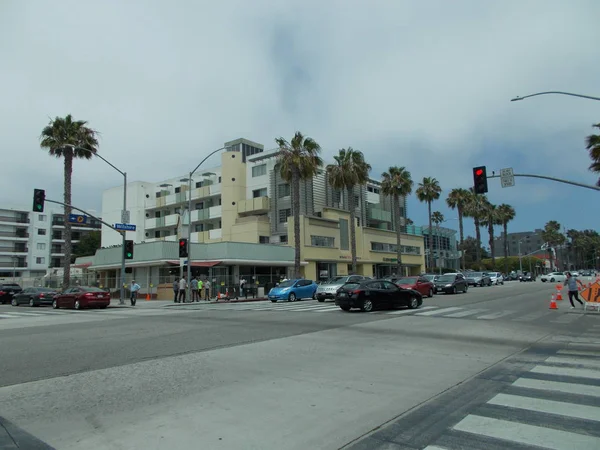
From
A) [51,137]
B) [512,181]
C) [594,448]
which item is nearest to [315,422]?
[594,448]

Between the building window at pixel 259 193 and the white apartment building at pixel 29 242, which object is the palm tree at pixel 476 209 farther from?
the white apartment building at pixel 29 242

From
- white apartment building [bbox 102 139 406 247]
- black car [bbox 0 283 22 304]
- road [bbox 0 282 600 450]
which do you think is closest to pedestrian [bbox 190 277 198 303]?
white apartment building [bbox 102 139 406 247]

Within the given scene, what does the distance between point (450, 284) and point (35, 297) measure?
2989cm

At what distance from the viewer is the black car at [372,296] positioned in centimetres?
1964

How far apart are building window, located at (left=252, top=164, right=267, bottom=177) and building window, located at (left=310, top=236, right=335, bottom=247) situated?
10489mm

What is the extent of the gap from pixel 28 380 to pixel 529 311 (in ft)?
59.8

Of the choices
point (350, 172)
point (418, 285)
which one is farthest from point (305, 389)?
point (350, 172)

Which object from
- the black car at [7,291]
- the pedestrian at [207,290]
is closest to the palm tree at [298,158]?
the pedestrian at [207,290]

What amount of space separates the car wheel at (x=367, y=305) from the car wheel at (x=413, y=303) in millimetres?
2075

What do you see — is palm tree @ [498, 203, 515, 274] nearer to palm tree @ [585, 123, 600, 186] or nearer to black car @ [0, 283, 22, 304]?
palm tree @ [585, 123, 600, 186]

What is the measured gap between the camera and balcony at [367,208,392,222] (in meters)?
59.9

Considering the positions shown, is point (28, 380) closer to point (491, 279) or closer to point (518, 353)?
point (518, 353)

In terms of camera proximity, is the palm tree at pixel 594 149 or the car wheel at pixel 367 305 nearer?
the car wheel at pixel 367 305

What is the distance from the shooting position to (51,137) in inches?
1474
